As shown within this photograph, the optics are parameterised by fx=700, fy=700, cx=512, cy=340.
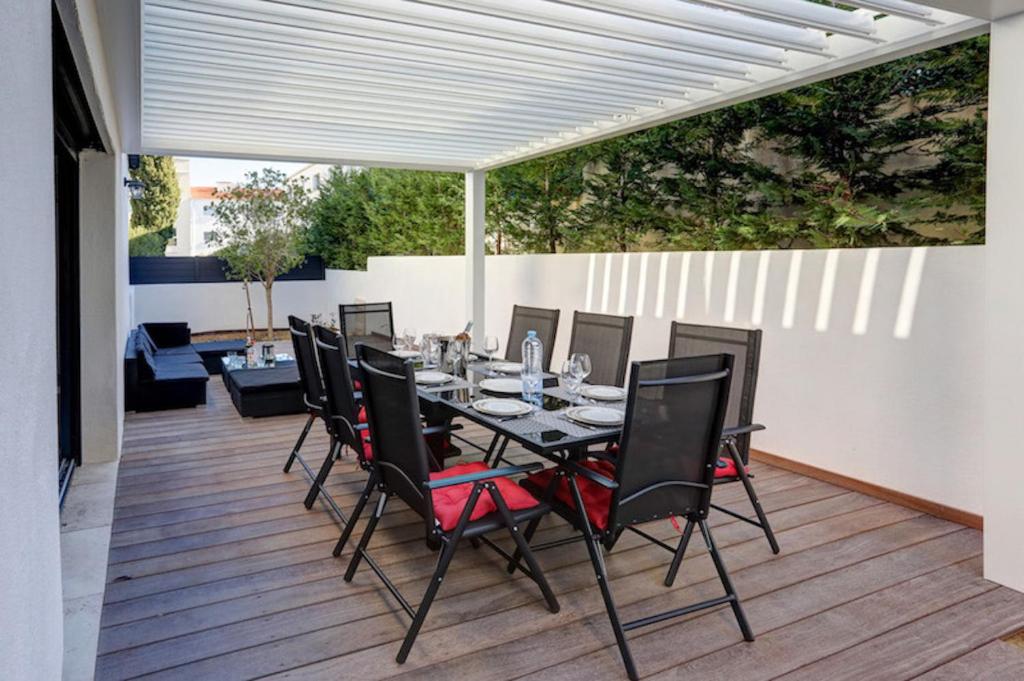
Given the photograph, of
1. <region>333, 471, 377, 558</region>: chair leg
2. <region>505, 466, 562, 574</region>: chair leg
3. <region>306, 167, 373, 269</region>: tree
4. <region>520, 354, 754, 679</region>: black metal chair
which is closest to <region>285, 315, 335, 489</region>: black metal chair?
<region>333, 471, 377, 558</region>: chair leg

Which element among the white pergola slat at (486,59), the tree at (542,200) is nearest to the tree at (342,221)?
the tree at (542,200)

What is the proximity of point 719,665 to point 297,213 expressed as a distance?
1060cm

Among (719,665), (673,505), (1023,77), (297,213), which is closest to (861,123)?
(1023,77)

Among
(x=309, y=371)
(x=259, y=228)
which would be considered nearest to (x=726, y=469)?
(x=309, y=371)

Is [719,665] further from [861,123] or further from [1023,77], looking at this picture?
[861,123]

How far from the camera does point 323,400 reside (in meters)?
3.98

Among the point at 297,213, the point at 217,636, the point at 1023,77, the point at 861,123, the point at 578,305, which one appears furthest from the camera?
the point at 297,213

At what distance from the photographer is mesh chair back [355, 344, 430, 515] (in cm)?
250

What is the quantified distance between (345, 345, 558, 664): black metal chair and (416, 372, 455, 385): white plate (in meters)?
0.97

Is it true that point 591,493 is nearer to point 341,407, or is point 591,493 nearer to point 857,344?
point 341,407

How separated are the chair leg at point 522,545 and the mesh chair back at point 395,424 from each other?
27 centimetres

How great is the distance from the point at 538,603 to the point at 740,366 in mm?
1511

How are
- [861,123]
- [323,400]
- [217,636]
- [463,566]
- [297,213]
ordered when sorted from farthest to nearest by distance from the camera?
[297,213] < [861,123] < [323,400] < [463,566] < [217,636]

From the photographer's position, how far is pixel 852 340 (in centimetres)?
452
